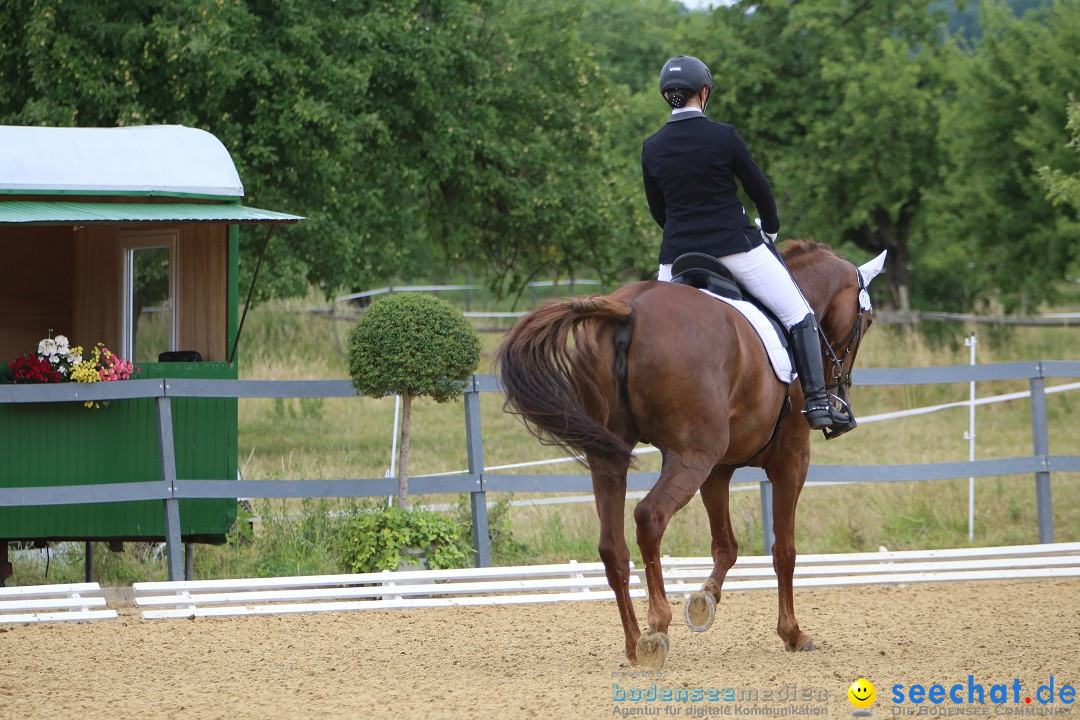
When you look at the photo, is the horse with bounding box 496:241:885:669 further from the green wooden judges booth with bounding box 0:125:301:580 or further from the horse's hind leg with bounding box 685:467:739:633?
the green wooden judges booth with bounding box 0:125:301:580

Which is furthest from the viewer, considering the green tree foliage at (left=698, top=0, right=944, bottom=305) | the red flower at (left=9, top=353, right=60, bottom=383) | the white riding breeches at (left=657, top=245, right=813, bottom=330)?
the green tree foliage at (left=698, top=0, right=944, bottom=305)

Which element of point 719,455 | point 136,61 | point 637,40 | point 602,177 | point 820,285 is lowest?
point 719,455

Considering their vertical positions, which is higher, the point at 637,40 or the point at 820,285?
the point at 637,40

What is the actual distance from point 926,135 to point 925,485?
47.3 ft

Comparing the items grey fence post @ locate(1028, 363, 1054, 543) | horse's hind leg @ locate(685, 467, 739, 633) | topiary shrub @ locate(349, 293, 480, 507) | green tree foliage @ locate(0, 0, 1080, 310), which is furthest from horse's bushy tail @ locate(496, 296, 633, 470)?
green tree foliage @ locate(0, 0, 1080, 310)

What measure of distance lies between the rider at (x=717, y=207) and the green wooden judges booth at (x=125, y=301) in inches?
130

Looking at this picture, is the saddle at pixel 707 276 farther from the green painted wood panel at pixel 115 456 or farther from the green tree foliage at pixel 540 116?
the green tree foliage at pixel 540 116

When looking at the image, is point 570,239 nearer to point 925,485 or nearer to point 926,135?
point 925,485

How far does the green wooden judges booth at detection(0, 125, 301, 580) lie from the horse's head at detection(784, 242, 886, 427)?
3.60m

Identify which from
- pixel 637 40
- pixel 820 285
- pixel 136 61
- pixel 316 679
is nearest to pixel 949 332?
pixel 136 61

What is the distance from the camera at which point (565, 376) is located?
16.8ft

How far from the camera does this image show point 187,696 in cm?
508

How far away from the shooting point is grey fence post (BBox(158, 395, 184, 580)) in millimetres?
7762

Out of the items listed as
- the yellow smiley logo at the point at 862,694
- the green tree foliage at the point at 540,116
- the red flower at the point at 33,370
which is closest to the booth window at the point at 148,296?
the red flower at the point at 33,370
